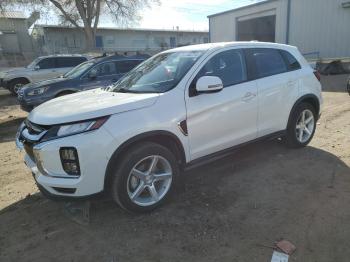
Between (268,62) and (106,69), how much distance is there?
18.8ft

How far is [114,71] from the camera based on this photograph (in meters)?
9.67

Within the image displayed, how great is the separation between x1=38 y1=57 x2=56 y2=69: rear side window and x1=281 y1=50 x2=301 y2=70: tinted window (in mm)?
11793

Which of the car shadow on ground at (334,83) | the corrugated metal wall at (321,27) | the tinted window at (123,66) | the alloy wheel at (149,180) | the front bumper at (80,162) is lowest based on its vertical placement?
the car shadow on ground at (334,83)

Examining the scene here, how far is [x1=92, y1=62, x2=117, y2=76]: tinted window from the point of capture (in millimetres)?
9414

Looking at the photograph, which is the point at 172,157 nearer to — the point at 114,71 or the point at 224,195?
the point at 224,195

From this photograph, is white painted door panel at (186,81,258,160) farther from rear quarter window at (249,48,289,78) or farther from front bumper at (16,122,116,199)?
front bumper at (16,122,116,199)

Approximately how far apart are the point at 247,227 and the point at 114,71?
7.24 m

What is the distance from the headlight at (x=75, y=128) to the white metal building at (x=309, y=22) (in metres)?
19.9

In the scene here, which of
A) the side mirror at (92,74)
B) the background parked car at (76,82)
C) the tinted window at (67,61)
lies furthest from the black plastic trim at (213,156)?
the tinted window at (67,61)

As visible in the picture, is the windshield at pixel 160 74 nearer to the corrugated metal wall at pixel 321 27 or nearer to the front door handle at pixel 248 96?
the front door handle at pixel 248 96

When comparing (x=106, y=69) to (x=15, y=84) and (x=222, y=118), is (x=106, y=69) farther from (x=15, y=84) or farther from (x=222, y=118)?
(x=15, y=84)

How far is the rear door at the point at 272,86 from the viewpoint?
4.70 meters

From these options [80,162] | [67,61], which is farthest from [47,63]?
[80,162]

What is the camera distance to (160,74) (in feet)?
14.1
